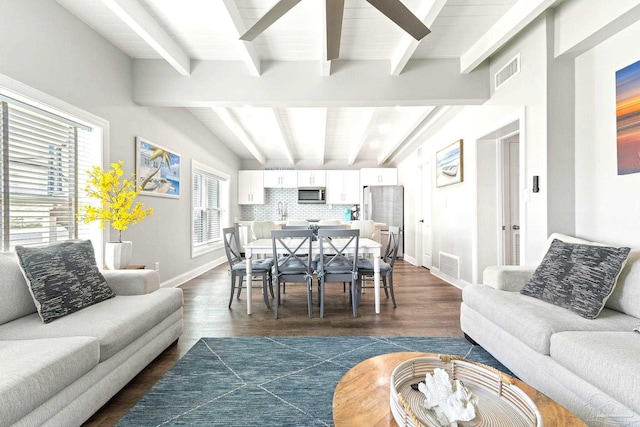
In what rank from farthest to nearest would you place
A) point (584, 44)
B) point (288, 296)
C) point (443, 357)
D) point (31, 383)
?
point (288, 296) → point (584, 44) → point (443, 357) → point (31, 383)

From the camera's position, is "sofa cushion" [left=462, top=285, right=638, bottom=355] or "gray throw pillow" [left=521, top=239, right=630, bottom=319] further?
"gray throw pillow" [left=521, top=239, right=630, bottom=319]

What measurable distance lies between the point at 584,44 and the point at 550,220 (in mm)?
1340

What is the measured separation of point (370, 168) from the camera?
7.71 m

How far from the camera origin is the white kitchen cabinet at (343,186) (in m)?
7.78

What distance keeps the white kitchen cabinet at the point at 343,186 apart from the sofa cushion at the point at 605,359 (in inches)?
251

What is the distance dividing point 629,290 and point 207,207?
5.88m

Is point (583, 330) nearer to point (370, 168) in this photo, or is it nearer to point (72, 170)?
point (72, 170)

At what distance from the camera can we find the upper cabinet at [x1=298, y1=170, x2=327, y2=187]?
7767mm

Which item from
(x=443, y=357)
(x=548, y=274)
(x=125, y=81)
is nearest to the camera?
(x=443, y=357)

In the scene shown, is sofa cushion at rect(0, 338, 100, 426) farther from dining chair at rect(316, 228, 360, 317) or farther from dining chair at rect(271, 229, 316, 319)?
dining chair at rect(316, 228, 360, 317)

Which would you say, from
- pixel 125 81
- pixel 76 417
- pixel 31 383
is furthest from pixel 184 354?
pixel 125 81

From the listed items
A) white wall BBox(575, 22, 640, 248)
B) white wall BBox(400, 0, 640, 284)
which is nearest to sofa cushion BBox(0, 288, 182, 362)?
white wall BBox(400, 0, 640, 284)

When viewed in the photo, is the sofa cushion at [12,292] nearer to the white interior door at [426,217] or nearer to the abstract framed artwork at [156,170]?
the abstract framed artwork at [156,170]

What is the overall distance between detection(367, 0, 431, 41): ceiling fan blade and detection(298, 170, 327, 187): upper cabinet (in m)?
5.84
